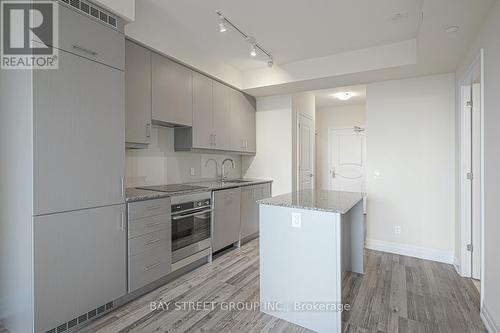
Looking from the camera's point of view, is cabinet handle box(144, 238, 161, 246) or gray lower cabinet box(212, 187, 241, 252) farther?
gray lower cabinet box(212, 187, 241, 252)

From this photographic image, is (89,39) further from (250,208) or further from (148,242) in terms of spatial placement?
(250,208)

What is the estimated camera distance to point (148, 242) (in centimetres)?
249

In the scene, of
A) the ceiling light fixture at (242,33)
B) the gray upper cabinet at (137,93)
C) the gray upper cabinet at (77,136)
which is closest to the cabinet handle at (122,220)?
the gray upper cabinet at (77,136)

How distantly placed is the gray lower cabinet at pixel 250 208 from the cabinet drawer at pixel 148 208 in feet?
4.78

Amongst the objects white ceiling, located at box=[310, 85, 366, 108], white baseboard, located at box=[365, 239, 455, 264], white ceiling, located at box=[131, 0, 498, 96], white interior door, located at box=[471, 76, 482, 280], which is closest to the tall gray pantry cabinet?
white ceiling, located at box=[131, 0, 498, 96]

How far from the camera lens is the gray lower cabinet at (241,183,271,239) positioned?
3938mm

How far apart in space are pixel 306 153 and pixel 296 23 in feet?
9.62

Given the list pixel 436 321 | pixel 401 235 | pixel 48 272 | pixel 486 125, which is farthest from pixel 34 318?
pixel 401 235

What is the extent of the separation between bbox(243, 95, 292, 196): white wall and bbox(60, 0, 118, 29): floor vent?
2922 millimetres

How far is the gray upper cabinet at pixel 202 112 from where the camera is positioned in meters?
3.47

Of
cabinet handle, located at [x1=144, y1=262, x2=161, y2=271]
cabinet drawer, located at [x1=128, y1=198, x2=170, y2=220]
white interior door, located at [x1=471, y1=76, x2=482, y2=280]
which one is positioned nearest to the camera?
cabinet drawer, located at [x1=128, y1=198, x2=170, y2=220]

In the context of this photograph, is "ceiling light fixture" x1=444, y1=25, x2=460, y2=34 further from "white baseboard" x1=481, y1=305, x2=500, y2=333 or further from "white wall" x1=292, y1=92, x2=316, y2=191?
"white wall" x1=292, y1=92, x2=316, y2=191

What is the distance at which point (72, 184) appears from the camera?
191 centimetres

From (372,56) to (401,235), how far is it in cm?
241
